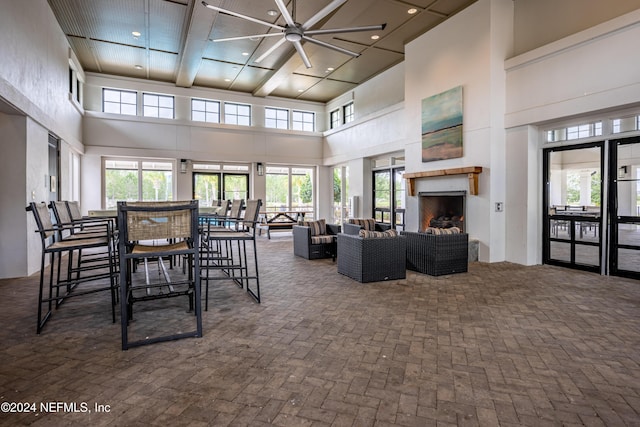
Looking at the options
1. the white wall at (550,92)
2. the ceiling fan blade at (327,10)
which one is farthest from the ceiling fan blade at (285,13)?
the white wall at (550,92)

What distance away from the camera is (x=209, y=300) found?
3.82 m

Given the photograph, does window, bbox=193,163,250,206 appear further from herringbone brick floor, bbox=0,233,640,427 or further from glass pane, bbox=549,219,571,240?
glass pane, bbox=549,219,571,240

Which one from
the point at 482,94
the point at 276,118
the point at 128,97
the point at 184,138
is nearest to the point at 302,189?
the point at 276,118

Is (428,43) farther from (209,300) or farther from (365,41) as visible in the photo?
(209,300)

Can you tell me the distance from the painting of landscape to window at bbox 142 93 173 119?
774 centimetres

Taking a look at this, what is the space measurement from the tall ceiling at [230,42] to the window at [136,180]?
8.44ft

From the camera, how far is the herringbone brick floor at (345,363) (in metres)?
1.81

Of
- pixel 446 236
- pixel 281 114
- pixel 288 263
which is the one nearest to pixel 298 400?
pixel 446 236

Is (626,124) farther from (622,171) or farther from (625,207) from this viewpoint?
(625,207)

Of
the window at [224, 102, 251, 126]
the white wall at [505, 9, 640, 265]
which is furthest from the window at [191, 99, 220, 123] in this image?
the white wall at [505, 9, 640, 265]

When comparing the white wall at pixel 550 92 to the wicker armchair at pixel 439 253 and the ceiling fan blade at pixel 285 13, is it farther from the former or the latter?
the ceiling fan blade at pixel 285 13

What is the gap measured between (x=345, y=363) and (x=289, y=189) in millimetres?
10477

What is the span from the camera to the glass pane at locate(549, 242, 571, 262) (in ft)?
18.5

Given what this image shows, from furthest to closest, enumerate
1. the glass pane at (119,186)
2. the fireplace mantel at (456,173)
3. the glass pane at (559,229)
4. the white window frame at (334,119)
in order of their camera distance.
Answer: the white window frame at (334,119) → the glass pane at (119,186) → the fireplace mantel at (456,173) → the glass pane at (559,229)
